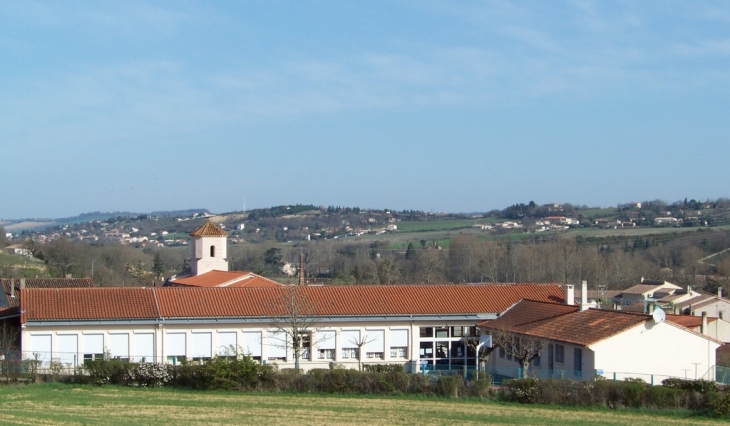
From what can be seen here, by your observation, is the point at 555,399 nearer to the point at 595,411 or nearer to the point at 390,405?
the point at 595,411

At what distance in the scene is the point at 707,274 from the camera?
97.1m

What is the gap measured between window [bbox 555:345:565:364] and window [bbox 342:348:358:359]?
28.9 ft

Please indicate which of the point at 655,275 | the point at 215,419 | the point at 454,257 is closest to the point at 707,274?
the point at 655,275

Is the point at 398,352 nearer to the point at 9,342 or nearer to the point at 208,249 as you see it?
the point at 9,342

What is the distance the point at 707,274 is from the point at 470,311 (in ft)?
223

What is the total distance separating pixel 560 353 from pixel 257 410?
528 inches

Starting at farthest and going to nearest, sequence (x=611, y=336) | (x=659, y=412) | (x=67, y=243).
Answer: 1. (x=67, y=243)
2. (x=611, y=336)
3. (x=659, y=412)

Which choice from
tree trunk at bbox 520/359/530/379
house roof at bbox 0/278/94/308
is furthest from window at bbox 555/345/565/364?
house roof at bbox 0/278/94/308

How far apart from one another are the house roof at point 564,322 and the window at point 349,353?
531 cm

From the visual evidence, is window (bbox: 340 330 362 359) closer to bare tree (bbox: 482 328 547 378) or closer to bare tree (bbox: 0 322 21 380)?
bare tree (bbox: 482 328 547 378)

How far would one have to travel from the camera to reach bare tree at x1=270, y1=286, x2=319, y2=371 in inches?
1373

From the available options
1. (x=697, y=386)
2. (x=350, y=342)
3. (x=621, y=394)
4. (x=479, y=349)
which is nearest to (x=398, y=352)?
(x=350, y=342)

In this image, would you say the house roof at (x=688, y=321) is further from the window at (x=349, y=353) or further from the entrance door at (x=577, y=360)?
the window at (x=349, y=353)

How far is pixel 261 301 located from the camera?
37000mm
